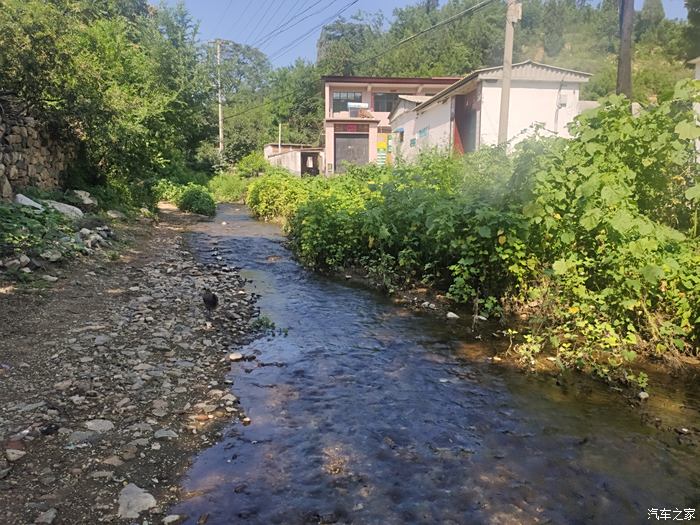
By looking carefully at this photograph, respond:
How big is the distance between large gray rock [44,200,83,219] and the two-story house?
2586 centimetres

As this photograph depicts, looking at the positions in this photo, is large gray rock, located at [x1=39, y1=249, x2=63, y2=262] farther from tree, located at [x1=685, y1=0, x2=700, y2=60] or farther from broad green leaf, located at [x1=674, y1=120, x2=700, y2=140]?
tree, located at [x1=685, y1=0, x2=700, y2=60]

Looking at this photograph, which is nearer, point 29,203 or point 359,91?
point 29,203

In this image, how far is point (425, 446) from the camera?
13.7 ft

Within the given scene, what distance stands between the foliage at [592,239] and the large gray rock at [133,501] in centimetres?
407

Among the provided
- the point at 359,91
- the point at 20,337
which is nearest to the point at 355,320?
the point at 20,337

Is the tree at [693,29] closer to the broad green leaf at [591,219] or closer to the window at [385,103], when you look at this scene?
the window at [385,103]

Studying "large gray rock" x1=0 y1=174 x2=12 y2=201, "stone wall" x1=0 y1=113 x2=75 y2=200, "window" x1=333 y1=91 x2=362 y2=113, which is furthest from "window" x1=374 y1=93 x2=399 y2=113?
"large gray rock" x1=0 y1=174 x2=12 y2=201

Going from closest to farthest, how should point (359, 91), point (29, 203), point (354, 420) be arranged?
point (354, 420)
point (29, 203)
point (359, 91)

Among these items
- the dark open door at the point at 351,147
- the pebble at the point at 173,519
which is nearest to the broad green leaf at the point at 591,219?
the pebble at the point at 173,519

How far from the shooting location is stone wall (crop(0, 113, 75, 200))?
10070 mm

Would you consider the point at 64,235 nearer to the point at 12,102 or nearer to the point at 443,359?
the point at 12,102

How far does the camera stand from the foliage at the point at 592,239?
216 inches

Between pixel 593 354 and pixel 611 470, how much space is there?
6.63 ft

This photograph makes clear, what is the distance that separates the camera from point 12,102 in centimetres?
1126
